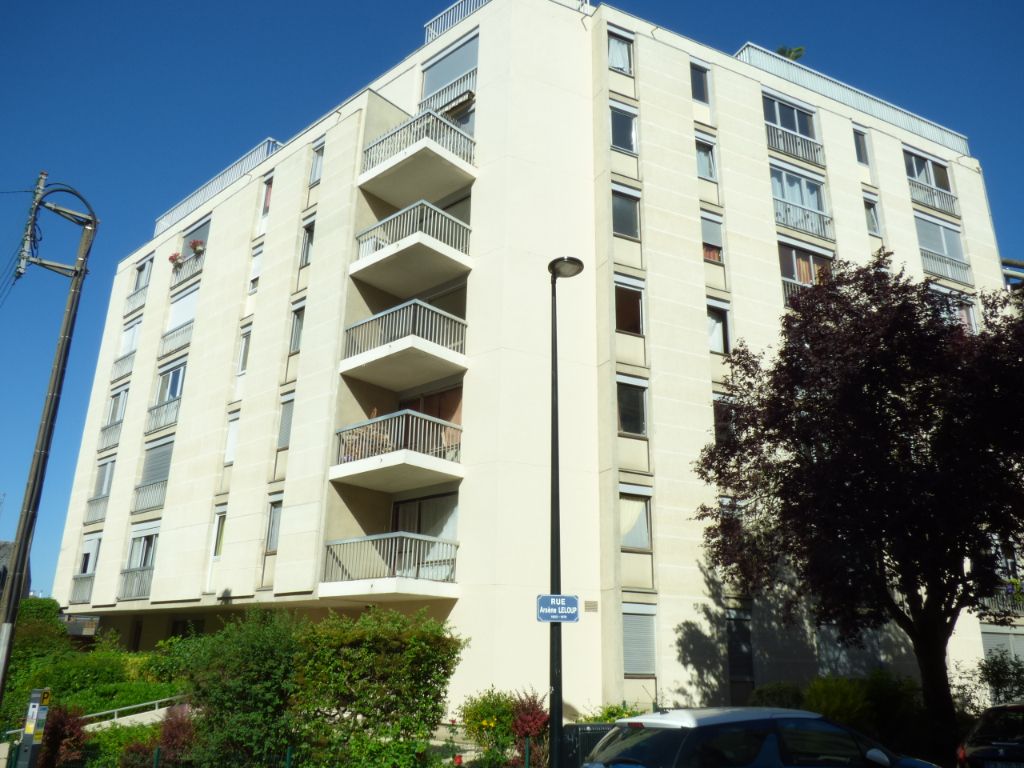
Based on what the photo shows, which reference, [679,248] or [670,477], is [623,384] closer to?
[670,477]

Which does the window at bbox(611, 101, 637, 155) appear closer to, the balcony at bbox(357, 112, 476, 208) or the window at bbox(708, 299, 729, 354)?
the balcony at bbox(357, 112, 476, 208)

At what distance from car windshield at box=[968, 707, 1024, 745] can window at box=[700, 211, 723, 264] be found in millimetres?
14867

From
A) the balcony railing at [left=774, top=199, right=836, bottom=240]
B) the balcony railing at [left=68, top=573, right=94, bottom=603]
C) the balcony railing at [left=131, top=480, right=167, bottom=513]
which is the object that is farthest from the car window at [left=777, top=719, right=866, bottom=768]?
the balcony railing at [left=68, top=573, right=94, bottom=603]

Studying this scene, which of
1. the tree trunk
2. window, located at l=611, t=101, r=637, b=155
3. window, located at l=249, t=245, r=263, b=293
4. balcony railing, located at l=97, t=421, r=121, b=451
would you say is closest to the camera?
the tree trunk

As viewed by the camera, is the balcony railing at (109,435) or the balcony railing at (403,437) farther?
the balcony railing at (109,435)

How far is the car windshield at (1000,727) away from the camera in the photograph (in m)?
10.3

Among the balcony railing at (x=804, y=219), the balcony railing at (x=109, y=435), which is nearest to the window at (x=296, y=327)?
the balcony railing at (x=109, y=435)

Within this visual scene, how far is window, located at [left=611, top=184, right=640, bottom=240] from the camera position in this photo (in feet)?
72.7

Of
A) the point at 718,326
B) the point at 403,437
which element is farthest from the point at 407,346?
the point at 718,326

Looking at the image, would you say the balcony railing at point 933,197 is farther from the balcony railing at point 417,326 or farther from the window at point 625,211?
the balcony railing at point 417,326

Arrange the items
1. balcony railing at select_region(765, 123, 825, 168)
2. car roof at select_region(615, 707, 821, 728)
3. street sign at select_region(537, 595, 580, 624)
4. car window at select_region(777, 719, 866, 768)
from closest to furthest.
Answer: car roof at select_region(615, 707, 821, 728)
car window at select_region(777, 719, 866, 768)
street sign at select_region(537, 595, 580, 624)
balcony railing at select_region(765, 123, 825, 168)

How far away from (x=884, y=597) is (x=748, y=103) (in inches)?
674

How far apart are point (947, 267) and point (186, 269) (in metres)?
27.8

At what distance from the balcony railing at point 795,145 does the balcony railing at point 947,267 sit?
515 cm
